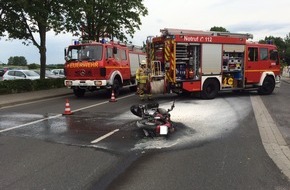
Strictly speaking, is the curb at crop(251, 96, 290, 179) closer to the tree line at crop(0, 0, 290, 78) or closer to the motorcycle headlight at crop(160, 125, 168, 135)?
the motorcycle headlight at crop(160, 125, 168, 135)

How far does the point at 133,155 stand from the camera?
22.9 ft

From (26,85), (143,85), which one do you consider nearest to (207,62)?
(143,85)

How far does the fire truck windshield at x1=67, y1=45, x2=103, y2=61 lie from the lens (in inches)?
709

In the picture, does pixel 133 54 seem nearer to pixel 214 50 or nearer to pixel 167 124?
pixel 214 50

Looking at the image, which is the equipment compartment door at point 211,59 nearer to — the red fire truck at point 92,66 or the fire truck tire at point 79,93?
the red fire truck at point 92,66

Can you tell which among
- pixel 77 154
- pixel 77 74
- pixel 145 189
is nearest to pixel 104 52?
pixel 77 74

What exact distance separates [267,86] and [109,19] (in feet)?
43.2

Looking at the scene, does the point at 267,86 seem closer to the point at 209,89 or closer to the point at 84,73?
the point at 209,89

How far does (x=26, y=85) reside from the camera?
21734 millimetres

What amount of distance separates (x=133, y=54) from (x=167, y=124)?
546 inches

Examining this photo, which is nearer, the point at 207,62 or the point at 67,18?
the point at 207,62

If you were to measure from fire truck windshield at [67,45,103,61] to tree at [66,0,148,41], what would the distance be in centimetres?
799

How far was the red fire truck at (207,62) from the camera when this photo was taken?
1656 cm

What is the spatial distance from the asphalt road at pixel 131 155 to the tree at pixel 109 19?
57.1 feet
